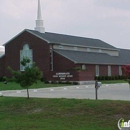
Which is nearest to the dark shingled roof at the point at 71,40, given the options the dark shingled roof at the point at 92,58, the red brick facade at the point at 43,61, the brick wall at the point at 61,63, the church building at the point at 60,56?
the church building at the point at 60,56

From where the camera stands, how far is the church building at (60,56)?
46.9m

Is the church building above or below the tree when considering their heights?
above

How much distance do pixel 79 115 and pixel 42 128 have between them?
2078mm

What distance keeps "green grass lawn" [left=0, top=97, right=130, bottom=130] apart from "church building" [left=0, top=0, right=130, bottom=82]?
27834 millimetres

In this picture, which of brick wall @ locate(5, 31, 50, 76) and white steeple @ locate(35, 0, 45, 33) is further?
white steeple @ locate(35, 0, 45, 33)

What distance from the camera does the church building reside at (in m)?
46.9

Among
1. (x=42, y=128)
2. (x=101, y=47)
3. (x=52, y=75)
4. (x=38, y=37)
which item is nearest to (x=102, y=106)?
(x=42, y=128)

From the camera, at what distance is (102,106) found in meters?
13.7

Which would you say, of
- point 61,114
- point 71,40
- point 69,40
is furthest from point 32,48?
point 61,114

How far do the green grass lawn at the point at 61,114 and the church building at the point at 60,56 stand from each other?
91.3 feet

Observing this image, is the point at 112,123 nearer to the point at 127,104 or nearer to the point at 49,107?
the point at 127,104

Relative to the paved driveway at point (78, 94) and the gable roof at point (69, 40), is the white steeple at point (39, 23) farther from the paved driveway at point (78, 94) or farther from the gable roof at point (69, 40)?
the paved driveway at point (78, 94)

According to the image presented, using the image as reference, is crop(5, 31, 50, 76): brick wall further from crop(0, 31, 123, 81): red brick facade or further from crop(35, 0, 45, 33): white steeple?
crop(35, 0, 45, 33): white steeple

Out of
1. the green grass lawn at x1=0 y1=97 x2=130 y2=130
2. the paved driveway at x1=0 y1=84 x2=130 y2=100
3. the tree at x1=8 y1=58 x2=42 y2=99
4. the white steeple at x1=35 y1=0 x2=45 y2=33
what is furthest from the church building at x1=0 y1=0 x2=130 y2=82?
the green grass lawn at x1=0 y1=97 x2=130 y2=130
